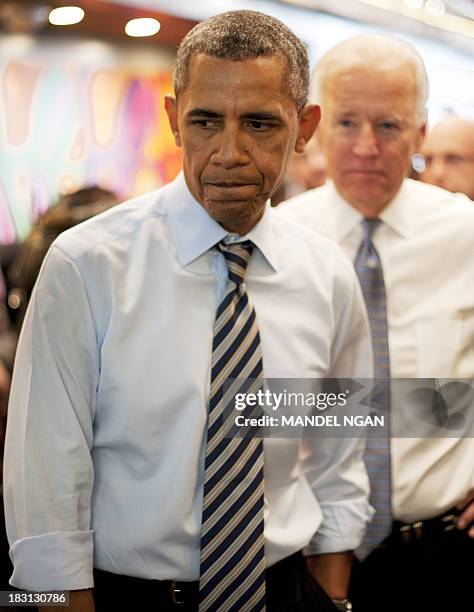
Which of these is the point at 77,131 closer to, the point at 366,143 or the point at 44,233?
the point at 44,233

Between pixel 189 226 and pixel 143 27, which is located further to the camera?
pixel 143 27

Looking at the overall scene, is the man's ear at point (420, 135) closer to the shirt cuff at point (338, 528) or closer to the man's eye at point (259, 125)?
the man's eye at point (259, 125)

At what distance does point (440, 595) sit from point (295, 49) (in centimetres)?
101

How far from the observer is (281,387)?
1.38 meters

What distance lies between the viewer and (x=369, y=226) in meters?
1.59

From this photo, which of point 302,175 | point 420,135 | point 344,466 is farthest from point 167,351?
point 420,135

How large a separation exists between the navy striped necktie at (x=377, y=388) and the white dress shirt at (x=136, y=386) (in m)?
0.14

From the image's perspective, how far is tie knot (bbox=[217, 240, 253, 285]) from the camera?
134 cm

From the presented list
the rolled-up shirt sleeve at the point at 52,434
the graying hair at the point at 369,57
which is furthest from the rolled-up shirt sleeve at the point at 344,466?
the rolled-up shirt sleeve at the point at 52,434

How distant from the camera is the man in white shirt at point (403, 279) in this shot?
1.53 meters

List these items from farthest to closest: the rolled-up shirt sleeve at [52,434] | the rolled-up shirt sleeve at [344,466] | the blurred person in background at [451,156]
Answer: the blurred person in background at [451,156], the rolled-up shirt sleeve at [344,466], the rolled-up shirt sleeve at [52,434]

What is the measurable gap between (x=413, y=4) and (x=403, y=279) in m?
0.52

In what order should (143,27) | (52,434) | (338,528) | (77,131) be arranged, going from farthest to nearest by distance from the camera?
1. (77,131)
2. (143,27)
3. (338,528)
4. (52,434)

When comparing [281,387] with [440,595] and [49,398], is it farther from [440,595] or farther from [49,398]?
[440,595]
